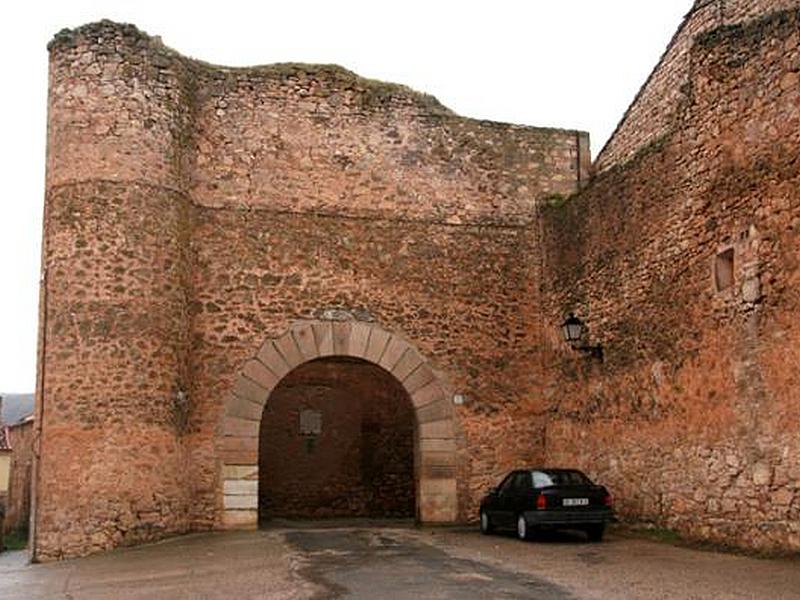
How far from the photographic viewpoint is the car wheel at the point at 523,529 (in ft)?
37.8

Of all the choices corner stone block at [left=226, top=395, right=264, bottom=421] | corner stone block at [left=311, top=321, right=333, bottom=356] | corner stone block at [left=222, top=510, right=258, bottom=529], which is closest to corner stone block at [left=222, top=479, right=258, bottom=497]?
corner stone block at [left=222, top=510, right=258, bottom=529]

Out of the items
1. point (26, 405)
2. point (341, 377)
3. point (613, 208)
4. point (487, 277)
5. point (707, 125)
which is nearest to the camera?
point (707, 125)

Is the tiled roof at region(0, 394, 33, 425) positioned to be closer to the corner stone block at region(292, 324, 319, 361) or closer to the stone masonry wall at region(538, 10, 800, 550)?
the corner stone block at region(292, 324, 319, 361)

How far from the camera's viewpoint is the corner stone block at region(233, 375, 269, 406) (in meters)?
13.7

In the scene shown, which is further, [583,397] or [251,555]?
[583,397]

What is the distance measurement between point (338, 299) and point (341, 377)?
5268mm

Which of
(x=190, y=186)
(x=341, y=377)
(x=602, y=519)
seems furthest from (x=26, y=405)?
(x=602, y=519)

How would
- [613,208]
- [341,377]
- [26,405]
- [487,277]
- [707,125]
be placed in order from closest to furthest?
[707,125], [613,208], [487,277], [341,377], [26,405]

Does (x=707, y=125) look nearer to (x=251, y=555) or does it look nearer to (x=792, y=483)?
(x=792, y=483)

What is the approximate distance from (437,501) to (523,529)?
272 centimetres

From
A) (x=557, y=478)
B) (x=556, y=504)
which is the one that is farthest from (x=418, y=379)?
(x=556, y=504)

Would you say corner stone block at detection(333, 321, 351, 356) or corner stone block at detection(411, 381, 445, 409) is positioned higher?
corner stone block at detection(333, 321, 351, 356)

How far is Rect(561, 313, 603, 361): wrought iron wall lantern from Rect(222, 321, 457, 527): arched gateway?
210cm

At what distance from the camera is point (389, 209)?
1477 cm
